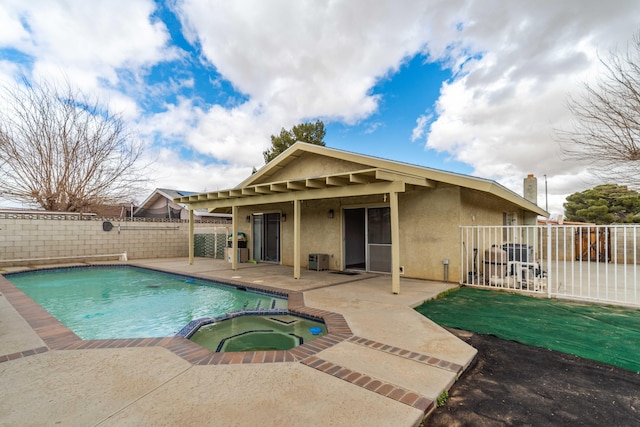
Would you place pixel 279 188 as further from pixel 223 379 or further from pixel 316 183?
pixel 223 379

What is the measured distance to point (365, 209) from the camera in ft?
32.0

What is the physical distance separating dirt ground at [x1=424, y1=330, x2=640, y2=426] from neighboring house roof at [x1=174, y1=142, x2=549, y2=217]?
407cm

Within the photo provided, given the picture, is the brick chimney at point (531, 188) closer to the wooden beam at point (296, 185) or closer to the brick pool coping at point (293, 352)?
the wooden beam at point (296, 185)

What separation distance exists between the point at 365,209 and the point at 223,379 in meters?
7.54

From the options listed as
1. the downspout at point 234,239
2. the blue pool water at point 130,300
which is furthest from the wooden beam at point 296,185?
the downspout at point 234,239

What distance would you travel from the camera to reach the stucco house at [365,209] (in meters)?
7.25

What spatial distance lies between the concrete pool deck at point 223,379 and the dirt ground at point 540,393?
17 cm

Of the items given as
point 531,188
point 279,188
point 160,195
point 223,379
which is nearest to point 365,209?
point 279,188

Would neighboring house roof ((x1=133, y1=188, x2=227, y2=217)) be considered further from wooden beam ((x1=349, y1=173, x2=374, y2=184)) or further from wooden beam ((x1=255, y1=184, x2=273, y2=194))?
wooden beam ((x1=349, y1=173, x2=374, y2=184))

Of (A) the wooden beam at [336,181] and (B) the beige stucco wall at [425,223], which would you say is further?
(B) the beige stucco wall at [425,223]

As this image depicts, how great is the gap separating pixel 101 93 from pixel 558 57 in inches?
833

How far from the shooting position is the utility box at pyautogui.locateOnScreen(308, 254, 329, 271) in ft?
34.1

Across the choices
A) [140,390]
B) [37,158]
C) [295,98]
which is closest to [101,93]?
[37,158]

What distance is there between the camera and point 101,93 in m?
16.5
